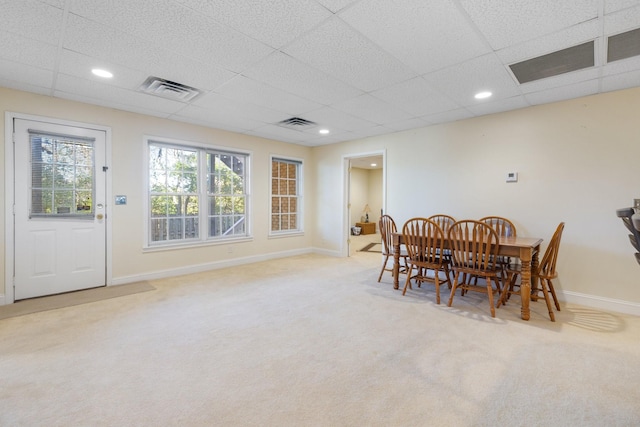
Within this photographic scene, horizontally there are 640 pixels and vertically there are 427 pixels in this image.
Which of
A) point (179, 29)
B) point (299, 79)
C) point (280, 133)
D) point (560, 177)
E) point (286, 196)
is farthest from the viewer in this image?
point (286, 196)

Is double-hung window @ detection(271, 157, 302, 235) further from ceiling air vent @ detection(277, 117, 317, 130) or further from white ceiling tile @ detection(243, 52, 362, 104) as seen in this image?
white ceiling tile @ detection(243, 52, 362, 104)

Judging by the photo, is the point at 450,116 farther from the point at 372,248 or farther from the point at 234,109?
the point at 372,248

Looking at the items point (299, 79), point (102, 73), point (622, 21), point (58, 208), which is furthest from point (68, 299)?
point (622, 21)

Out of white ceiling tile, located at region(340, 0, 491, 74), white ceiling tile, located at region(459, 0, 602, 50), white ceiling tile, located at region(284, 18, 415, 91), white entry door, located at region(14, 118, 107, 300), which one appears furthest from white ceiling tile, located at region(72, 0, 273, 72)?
white entry door, located at region(14, 118, 107, 300)

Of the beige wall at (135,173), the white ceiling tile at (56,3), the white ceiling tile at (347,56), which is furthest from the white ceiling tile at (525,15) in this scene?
the beige wall at (135,173)

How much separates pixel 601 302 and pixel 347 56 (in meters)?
3.81

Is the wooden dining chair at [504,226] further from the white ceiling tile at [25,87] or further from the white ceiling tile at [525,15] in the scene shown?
the white ceiling tile at [25,87]

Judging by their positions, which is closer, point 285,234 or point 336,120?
point 336,120

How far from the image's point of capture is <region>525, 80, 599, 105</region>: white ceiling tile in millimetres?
2973

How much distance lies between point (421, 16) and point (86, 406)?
3169mm

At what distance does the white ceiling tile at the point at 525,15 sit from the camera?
5.94ft

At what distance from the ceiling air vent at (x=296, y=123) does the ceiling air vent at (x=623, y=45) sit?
10.9 ft

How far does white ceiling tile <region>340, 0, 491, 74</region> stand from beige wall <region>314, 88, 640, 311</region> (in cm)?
188

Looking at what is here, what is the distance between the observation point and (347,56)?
2.46 m
